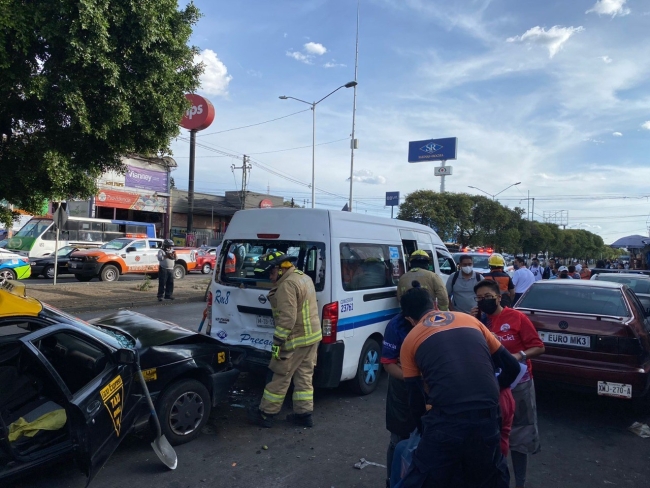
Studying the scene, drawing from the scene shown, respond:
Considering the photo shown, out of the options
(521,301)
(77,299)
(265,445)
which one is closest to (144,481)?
(265,445)

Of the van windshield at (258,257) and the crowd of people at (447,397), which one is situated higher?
the van windshield at (258,257)

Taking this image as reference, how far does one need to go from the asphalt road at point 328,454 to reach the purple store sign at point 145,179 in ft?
98.4

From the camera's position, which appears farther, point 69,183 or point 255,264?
point 69,183

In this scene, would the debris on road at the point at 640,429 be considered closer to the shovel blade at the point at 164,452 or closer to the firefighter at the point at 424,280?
the firefighter at the point at 424,280

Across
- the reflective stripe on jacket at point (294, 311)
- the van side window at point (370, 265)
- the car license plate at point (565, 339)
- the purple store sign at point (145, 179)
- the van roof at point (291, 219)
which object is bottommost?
the car license plate at point (565, 339)

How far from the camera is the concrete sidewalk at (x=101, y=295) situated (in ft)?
38.6

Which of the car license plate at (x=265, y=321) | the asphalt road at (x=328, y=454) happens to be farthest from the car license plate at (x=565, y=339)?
the car license plate at (x=265, y=321)

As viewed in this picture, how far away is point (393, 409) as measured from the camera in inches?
123

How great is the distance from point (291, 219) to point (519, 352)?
113 inches

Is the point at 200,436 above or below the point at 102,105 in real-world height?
below

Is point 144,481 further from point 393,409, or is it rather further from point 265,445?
point 393,409

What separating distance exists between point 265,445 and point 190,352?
3.55 feet

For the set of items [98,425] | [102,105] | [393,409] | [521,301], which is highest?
[102,105]

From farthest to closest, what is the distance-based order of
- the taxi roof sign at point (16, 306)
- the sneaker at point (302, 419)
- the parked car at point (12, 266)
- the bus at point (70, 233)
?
1. the bus at point (70, 233)
2. the parked car at point (12, 266)
3. the sneaker at point (302, 419)
4. the taxi roof sign at point (16, 306)
